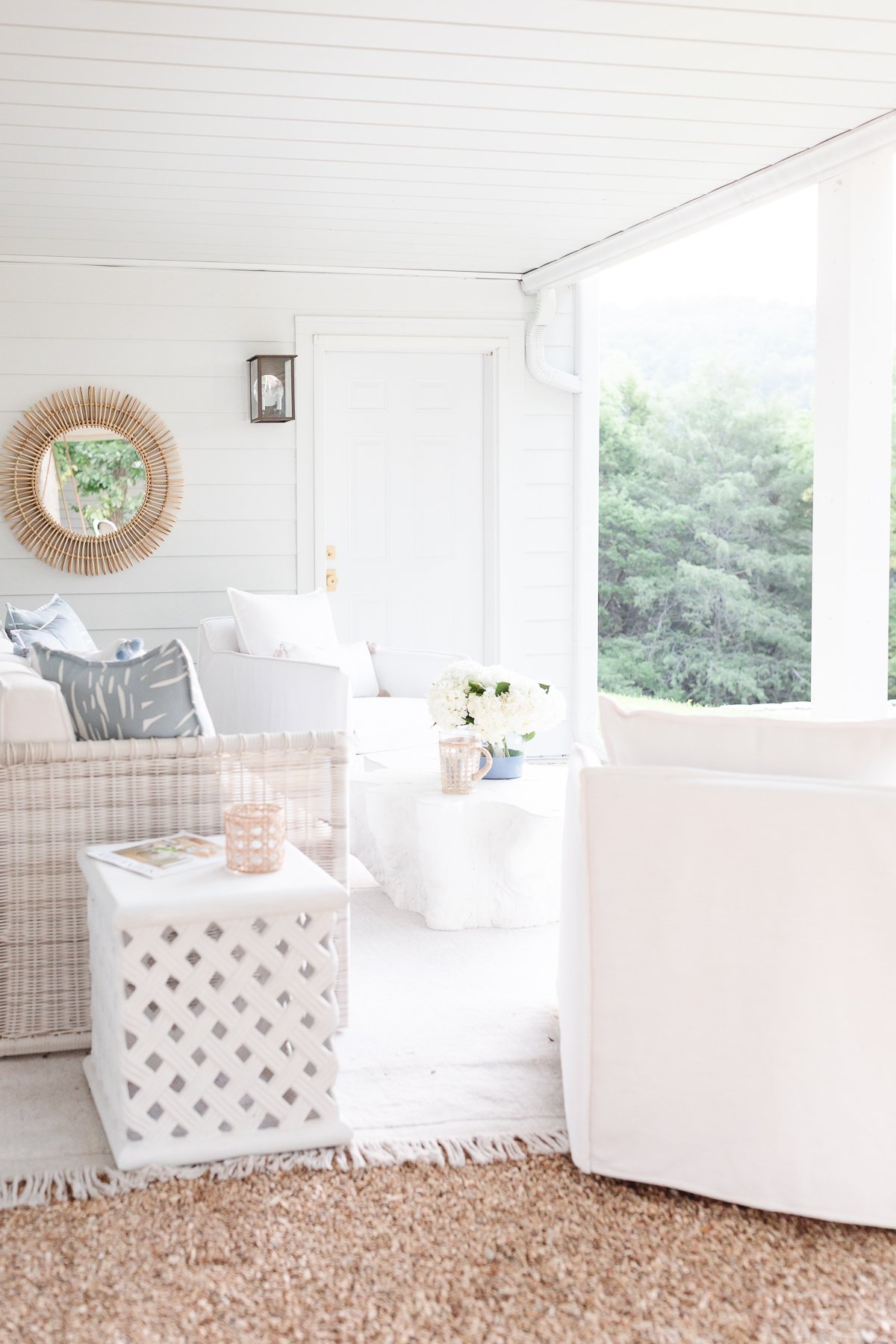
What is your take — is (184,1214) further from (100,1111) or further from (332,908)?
(332,908)

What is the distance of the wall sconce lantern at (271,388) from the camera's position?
582cm

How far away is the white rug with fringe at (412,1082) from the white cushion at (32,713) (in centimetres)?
70

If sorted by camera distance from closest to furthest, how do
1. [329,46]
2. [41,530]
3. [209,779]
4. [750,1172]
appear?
[750,1172], [209,779], [329,46], [41,530]

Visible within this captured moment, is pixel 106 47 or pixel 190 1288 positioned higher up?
pixel 106 47

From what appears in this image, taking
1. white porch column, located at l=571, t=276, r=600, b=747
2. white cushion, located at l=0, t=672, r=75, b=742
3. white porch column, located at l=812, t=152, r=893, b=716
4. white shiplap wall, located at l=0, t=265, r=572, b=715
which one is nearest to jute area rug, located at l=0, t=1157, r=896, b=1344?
white cushion, located at l=0, t=672, r=75, b=742

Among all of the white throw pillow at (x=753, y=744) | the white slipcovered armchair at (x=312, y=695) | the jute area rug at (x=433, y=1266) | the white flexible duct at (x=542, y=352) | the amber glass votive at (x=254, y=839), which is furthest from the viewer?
the white flexible duct at (x=542, y=352)

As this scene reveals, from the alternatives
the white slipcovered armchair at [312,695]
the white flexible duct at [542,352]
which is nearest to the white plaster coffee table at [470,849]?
the white slipcovered armchair at [312,695]

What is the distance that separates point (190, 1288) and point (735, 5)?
3.02 m

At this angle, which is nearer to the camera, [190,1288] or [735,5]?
[190,1288]

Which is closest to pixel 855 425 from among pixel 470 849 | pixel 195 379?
pixel 470 849

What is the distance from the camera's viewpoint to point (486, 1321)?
1.72m

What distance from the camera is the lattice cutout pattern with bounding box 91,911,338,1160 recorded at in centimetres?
214

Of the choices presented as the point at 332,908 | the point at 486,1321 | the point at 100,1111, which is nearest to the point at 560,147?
the point at 332,908

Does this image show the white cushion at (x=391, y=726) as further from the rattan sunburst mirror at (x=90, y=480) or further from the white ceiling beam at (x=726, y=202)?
the white ceiling beam at (x=726, y=202)
